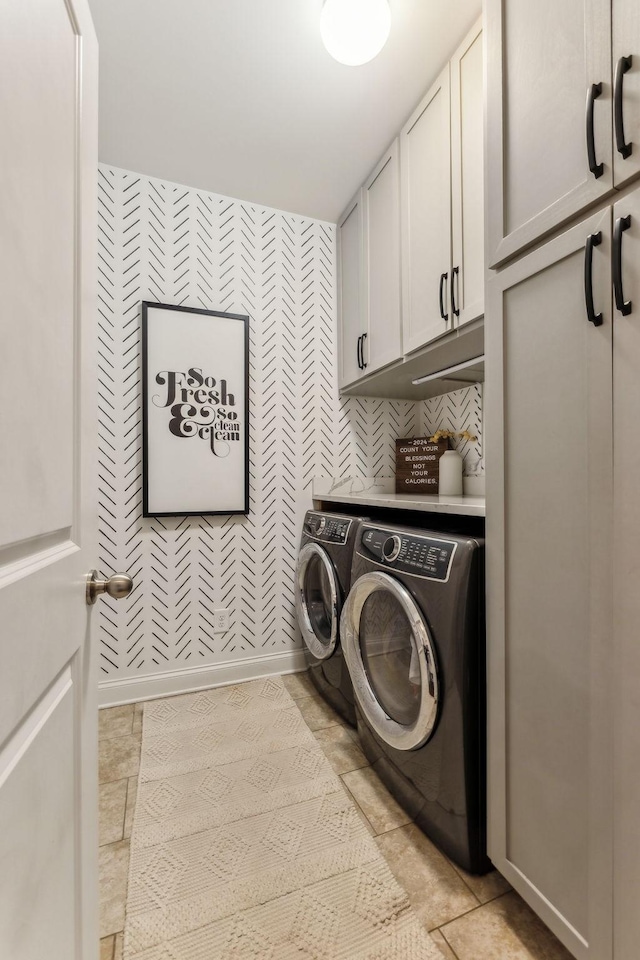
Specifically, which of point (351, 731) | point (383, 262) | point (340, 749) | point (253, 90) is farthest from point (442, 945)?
point (253, 90)

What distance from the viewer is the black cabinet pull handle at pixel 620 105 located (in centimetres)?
75

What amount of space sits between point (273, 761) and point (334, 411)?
176 centimetres

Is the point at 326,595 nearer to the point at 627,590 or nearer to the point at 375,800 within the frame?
the point at 375,800

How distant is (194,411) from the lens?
87.3 inches

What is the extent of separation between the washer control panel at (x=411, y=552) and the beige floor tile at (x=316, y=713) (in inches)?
34.8

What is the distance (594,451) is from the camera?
827mm

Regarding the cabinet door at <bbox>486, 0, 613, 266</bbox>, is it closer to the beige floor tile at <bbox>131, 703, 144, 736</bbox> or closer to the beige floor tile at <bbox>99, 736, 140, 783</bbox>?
the beige floor tile at <bbox>99, 736, 140, 783</bbox>

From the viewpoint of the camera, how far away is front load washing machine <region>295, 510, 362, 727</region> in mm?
1816

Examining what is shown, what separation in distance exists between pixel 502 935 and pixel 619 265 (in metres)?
1.47

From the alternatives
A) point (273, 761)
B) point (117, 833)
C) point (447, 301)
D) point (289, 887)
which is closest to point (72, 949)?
point (289, 887)

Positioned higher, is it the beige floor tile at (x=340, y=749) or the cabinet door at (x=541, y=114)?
the cabinet door at (x=541, y=114)

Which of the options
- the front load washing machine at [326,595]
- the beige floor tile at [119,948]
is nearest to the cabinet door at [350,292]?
the front load washing machine at [326,595]

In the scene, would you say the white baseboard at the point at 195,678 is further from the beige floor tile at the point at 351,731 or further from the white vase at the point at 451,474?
the white vase at the point at 451,474

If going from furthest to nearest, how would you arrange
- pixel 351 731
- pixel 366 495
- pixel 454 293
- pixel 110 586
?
pixel 366 495 → pixel 351 731 → pixel 454 293 → pixel 110 586
